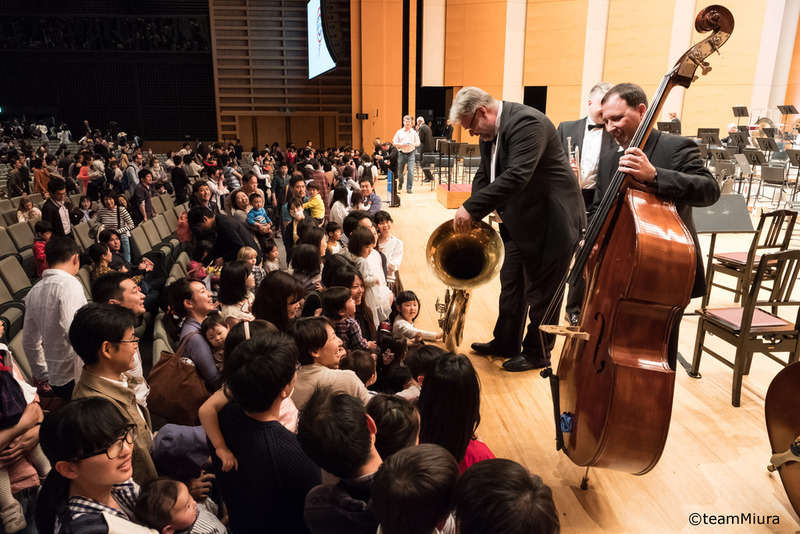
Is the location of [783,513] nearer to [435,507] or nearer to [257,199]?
[435,507]

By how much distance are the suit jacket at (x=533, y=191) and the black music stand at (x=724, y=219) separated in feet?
5.64

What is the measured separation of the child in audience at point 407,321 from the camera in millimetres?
3293

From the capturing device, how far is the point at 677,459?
2355mm

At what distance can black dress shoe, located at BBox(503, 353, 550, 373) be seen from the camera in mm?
3094

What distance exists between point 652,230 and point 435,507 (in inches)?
45.6

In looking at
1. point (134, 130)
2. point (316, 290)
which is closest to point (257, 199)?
point (316, 290)

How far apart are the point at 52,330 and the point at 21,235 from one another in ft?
12.6

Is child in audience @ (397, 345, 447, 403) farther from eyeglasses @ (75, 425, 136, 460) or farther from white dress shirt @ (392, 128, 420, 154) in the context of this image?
white dress shirt @ (392, 128, 420, 154)

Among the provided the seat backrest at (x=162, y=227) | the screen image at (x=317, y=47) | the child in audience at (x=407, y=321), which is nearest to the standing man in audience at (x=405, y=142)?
the screen image at (x=317, y=47)

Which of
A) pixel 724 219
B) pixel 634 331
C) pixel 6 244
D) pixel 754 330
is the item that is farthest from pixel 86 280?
pixel 724 219

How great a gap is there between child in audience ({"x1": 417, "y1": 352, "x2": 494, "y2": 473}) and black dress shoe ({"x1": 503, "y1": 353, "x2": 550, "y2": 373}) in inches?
53.4

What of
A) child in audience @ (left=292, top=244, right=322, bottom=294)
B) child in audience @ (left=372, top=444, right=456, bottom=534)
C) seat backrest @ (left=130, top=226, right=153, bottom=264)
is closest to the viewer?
child in audience @ (left=372, top=444, right=456, bottom=534)

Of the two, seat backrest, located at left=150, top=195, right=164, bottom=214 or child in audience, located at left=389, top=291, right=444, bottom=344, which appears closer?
child in audience, located at left=389, top=291, right=444, bottom=344

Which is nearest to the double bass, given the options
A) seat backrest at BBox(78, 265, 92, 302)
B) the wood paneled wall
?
seat backrest at BBox(78, 265, 92, 302)
